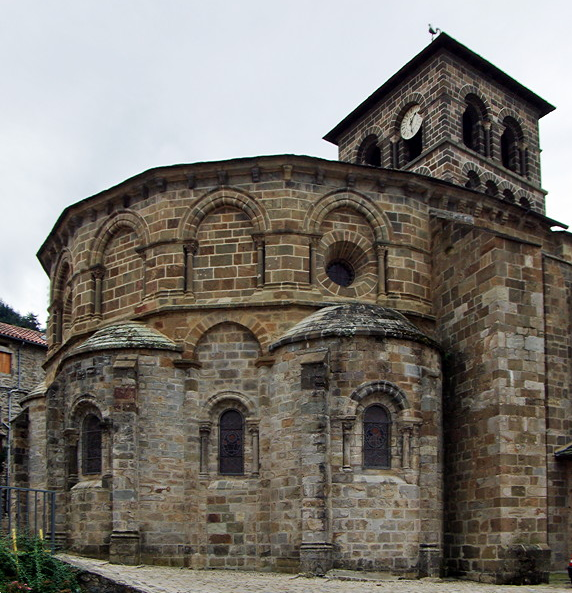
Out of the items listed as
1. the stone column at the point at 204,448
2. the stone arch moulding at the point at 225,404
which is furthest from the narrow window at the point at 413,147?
the stone column at the point at 204,448

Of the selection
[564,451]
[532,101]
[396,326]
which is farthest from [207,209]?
[532,101]

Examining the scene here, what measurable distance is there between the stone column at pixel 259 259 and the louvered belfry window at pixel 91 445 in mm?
5082

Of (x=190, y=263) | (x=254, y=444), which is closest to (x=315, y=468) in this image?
(x=254, y=444)

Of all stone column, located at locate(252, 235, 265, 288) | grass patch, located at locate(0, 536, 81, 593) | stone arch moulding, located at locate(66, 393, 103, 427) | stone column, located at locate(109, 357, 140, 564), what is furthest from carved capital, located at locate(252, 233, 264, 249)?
grass patch, located at locate(0, 536, 81, 593)

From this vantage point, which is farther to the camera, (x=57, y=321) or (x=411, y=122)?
(x=411, y=122)

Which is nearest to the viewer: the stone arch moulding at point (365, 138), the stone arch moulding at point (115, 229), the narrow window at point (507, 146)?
the stone arch moulding at point (115, 229)

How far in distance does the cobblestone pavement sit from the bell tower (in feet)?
56.2

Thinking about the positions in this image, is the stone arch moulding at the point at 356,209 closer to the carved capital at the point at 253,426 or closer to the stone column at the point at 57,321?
the carved capital at the point at 253,426

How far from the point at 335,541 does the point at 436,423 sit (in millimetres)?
3512

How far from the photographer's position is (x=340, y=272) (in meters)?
22.5

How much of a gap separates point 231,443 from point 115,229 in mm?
6882

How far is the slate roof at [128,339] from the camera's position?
67.0 ft

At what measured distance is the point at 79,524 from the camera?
20.0 metres

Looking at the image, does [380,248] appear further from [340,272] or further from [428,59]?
[428,59]
